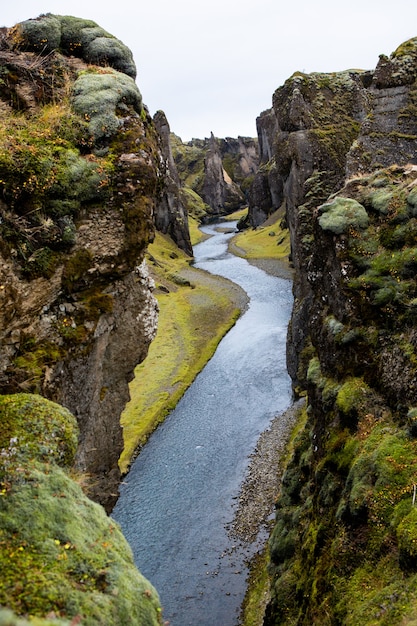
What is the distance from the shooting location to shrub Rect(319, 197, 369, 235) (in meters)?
21.0

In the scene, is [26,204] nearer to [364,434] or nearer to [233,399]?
[364,434]

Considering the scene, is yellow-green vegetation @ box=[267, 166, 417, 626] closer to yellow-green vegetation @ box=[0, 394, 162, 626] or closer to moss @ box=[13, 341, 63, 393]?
yellow-green vegetation @ box=[0, 394, 162, 626]

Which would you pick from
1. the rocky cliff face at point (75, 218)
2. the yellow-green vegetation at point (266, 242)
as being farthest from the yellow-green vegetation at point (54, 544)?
the yellow-green vegetation at point (266, 242)

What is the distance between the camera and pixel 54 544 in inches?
390

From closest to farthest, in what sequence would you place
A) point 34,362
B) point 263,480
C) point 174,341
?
point 34,362
point 263,480
point 174,341

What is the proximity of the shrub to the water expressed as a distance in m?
20.5

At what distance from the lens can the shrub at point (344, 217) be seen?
21.0 meters

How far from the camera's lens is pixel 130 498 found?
35562mm

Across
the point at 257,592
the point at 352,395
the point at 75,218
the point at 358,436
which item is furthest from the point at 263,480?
the point at 75,218

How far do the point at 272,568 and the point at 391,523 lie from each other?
10626 mm

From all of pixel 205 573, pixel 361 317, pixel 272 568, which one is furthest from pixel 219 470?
pixel 361 317

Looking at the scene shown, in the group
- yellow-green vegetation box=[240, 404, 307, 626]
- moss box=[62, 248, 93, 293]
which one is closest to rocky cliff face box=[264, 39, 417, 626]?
yellow-green vegetation box=[240, 404, 307, 626]

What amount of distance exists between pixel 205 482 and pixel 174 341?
30.1 m

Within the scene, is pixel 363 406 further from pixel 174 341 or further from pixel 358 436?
pixel 174 341
